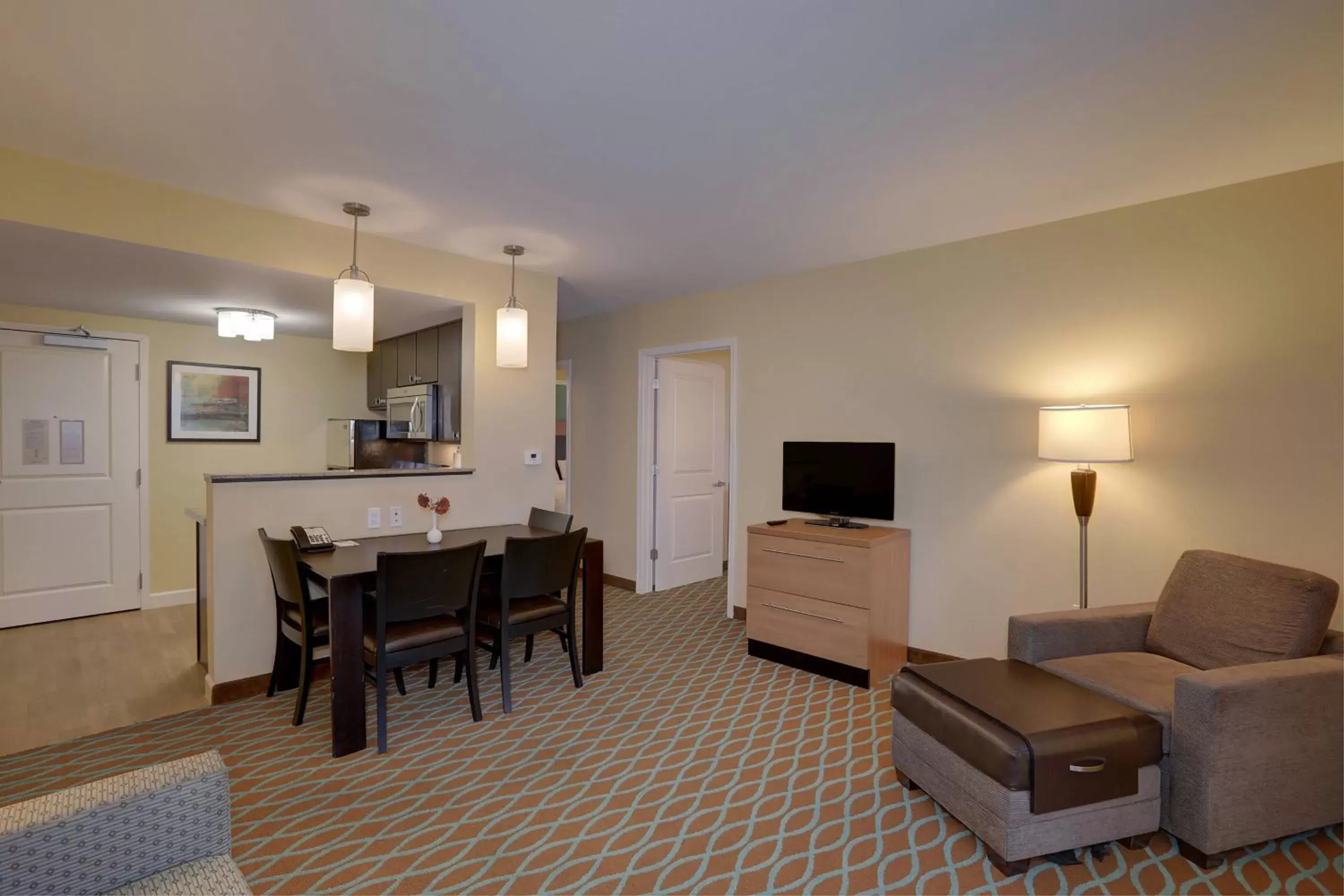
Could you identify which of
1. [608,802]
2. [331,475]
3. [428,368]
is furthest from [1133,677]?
[428,368]

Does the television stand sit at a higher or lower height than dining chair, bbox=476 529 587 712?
higher

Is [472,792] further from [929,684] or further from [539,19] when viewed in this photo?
[539,19]

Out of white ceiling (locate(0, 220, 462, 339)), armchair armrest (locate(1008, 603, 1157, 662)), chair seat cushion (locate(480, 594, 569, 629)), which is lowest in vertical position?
chair seat cushion (locate(480, 594, 569, 629))

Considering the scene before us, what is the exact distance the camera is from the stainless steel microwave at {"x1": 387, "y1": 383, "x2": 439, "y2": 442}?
172 inches

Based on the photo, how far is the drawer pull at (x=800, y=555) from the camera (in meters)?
3.45

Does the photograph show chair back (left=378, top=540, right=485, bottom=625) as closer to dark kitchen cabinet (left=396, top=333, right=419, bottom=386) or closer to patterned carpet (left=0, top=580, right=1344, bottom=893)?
patterned carpet (left=0, top=580, right=1344, bottom=893)

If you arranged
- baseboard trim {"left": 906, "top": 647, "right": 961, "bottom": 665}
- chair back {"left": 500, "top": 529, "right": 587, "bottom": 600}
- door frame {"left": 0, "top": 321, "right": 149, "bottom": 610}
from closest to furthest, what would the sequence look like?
chair back {"left": 500, "top": 529, "right": 587, "bottom": 600} < baseboard trim {"left": 906, "top": 647, "right": 961, "bottom": 665} < door frame {"left": 0, "top": 321, "right": 149, "bottom": 610}

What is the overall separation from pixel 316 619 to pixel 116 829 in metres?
1.72

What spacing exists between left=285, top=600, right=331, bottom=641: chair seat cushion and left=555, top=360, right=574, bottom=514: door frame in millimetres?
2872

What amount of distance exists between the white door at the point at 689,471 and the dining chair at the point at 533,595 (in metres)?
2.05

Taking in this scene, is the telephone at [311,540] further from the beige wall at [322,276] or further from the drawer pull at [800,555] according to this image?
the drawer pull at [800,555]

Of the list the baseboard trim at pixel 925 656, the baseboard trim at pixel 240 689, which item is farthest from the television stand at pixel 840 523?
the baseboard trim at pixel 240 689

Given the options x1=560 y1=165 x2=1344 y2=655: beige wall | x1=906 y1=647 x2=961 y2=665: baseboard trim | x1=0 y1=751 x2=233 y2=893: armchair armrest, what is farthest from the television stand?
x1=0 y1=751 x2=233 y2=893: armchair armrest

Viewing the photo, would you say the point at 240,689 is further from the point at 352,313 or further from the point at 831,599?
the point at 831,599
